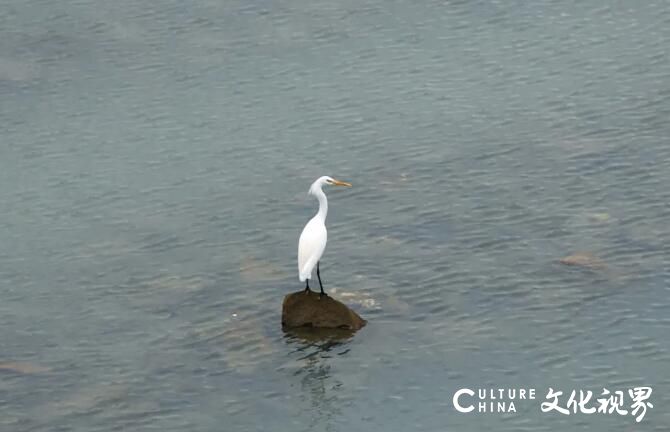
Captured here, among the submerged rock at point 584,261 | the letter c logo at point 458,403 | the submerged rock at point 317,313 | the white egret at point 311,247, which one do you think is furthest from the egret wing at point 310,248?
the submerged rock at point 584,261

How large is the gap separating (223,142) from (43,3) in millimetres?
24614

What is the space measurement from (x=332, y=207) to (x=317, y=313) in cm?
1319

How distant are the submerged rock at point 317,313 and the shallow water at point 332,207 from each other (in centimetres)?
70

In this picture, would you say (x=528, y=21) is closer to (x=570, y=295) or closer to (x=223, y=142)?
(x=223, y=142)

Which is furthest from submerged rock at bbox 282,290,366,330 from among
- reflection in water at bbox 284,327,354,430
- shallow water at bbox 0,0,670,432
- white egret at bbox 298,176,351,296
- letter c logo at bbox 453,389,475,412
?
letter c logo at bbox 453,389,475,412

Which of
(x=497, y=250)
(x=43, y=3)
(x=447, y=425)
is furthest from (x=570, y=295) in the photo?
(x=43, y=3)

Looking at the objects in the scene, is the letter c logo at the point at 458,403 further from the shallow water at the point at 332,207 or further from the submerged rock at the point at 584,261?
the submerged rock at the point at 584,261

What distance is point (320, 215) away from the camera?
2331 inches

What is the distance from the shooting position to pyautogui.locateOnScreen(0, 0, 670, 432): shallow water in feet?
179

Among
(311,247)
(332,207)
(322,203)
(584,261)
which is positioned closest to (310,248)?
(311,247)

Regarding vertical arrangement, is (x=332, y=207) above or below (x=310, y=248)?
above

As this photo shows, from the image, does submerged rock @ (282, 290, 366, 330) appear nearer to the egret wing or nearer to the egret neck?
the egret wing

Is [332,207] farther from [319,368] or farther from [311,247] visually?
[319,368]

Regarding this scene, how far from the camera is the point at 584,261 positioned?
61.9 metres
